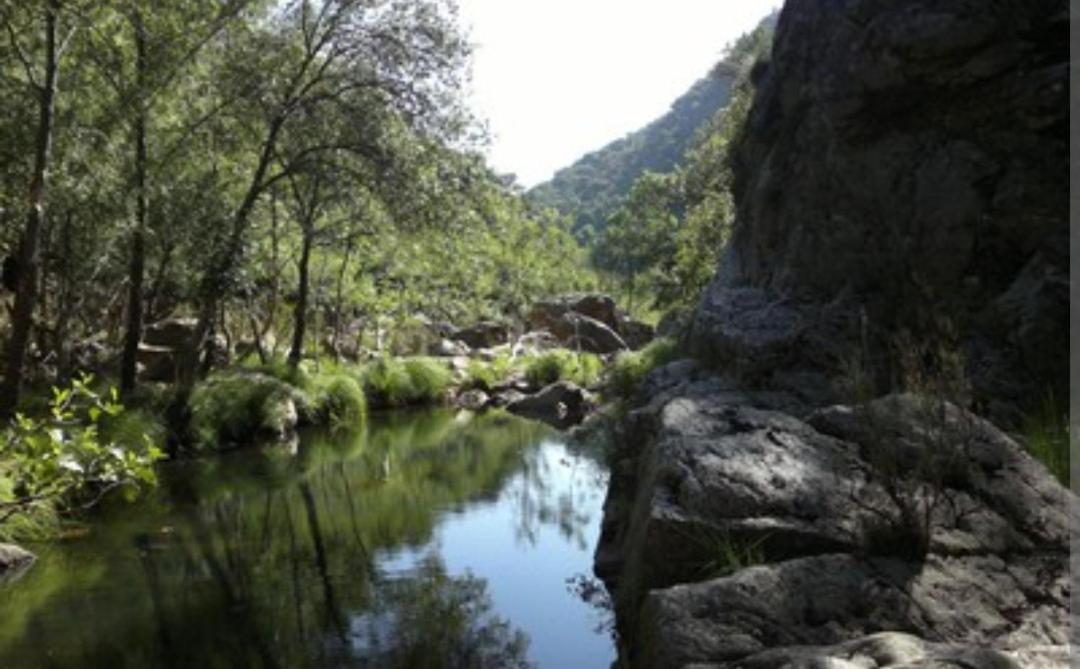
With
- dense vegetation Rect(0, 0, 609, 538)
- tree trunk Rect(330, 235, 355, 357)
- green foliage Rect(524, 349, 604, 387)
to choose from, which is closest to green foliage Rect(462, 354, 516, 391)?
green foliage Rect(524, 349, 604, 387)

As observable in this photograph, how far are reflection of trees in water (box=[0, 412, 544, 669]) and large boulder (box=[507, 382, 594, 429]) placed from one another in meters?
9.50

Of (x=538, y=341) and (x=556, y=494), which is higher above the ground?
(x=538, y=341)

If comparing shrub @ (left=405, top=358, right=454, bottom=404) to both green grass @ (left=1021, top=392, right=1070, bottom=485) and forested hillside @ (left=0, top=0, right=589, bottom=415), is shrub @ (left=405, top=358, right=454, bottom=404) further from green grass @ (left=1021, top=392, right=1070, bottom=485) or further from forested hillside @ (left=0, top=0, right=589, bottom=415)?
green grass @ (left=1021, top=392, right=1070, bottom=485)

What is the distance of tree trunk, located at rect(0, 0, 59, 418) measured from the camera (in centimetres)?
1430

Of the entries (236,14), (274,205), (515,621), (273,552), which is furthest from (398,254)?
(515,621)

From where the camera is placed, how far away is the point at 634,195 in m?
57.2

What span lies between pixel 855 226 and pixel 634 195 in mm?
45375

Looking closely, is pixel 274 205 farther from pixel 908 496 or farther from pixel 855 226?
pixel 908 496

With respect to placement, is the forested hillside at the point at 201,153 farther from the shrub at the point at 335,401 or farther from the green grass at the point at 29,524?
the green grass at the point at 29,524

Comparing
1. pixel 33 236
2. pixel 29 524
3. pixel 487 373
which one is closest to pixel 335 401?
pixel 487 373

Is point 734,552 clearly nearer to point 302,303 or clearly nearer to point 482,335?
point 302,303

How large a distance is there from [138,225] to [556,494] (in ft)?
29.3

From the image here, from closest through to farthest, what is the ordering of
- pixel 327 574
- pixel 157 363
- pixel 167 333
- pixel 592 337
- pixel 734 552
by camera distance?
pixel 734 552 → pixel 327 574 → pixel 157 363 → pixel 167 333 → pixel 592 337

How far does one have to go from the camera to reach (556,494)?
1470 centimetres
